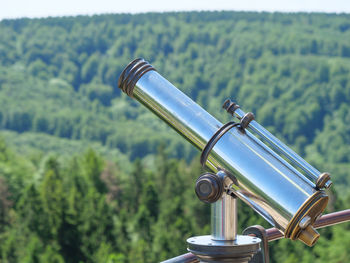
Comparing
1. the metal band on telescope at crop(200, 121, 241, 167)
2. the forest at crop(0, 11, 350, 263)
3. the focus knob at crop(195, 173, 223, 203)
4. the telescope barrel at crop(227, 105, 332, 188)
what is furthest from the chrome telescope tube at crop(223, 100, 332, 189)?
the forest at crop(0, 11, 350, 263)

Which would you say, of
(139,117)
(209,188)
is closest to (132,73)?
(209,188)

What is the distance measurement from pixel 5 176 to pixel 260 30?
82.3 metres

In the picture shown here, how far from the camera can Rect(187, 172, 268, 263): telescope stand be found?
1.68 metres

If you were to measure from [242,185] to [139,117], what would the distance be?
4703 inches

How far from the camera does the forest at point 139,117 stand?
156 feet

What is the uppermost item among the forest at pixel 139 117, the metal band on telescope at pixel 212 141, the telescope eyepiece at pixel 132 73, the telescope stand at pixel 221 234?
the forest at pixel 139 117

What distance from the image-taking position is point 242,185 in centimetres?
174

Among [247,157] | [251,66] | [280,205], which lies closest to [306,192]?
[280,205]

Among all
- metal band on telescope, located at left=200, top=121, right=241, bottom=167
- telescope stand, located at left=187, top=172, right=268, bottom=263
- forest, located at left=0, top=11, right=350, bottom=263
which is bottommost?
telescope stand, located at left=187, top=172, right=268, bottom=263

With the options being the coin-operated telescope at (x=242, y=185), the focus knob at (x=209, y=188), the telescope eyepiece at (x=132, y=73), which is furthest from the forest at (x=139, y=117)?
the focus knob at (x=209, y=188)

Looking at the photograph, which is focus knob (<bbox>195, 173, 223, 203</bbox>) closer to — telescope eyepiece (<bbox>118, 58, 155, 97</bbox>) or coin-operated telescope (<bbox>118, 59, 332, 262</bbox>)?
coin-operated telescope (<bbox>118, 59, 332, 262</bbox>)

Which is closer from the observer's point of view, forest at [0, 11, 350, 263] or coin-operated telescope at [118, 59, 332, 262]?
coin-operated telescope at [118, 59, 332, 262]

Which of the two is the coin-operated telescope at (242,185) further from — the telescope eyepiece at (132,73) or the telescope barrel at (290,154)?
the telescope eyepiece at (132,73)

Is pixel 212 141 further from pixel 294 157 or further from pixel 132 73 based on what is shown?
pixel 132 73
